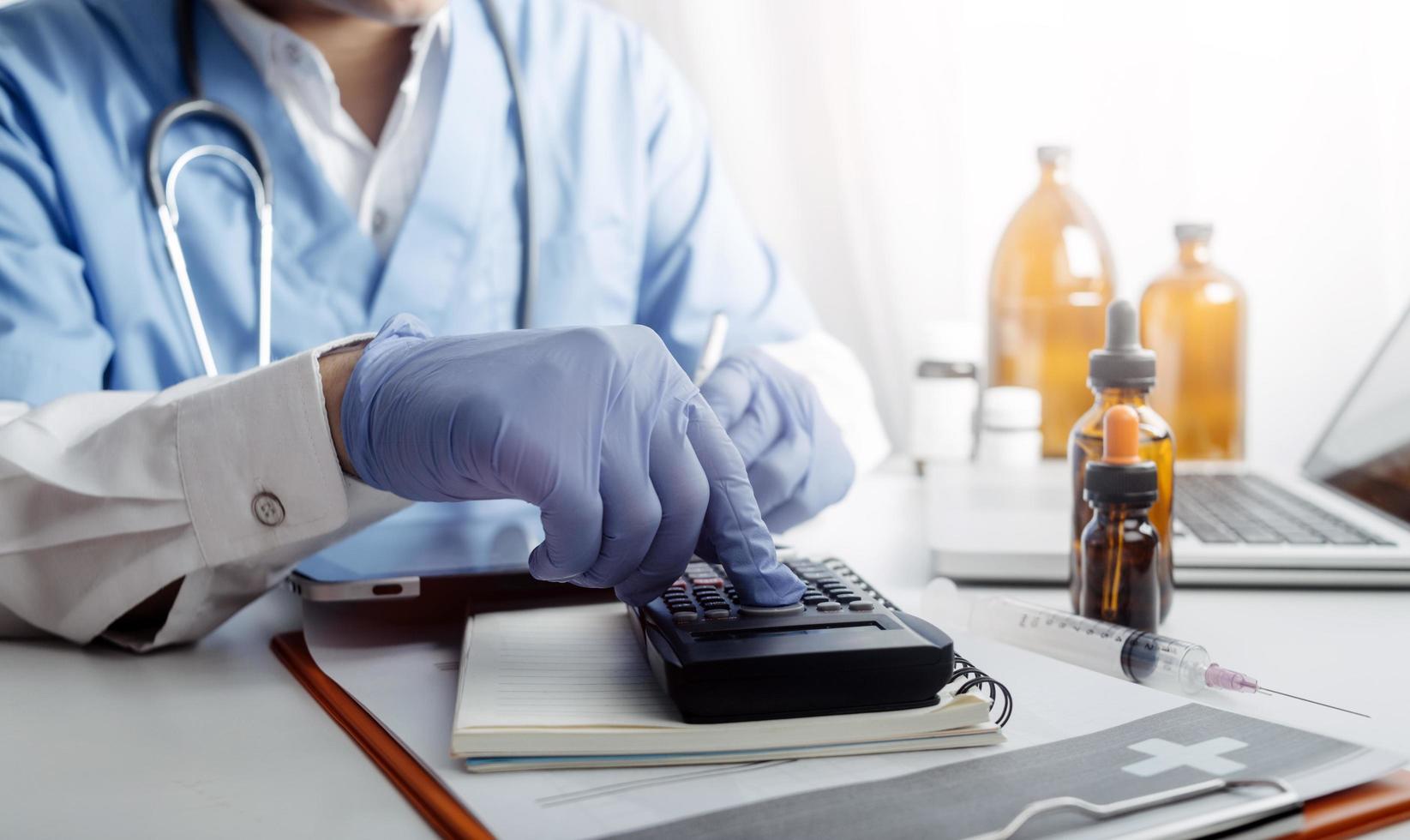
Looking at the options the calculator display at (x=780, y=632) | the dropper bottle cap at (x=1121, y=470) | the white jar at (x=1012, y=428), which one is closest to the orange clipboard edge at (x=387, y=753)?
the calculator display at (x=780, y=632)

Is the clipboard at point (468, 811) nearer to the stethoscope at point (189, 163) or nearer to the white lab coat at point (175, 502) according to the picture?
the white lab coat at point (175, 502)

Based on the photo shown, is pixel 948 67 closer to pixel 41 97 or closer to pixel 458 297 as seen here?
pixel 458 297

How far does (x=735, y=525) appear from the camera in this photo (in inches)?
19.5

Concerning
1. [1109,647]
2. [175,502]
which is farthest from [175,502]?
[1109,647]

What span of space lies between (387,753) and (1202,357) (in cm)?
86

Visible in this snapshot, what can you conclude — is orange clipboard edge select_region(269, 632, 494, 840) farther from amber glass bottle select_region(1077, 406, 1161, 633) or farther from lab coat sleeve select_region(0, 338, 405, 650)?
amber glass bottle select_region(1077, 406, 1161, 633)

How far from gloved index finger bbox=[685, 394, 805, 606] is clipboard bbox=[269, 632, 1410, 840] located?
5.9 inches

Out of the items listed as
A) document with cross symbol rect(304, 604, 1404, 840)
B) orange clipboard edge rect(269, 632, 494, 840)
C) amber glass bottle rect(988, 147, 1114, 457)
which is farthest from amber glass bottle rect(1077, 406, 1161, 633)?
amber glass bottle rect(988, 147, 1114, 457)

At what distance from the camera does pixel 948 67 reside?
1.30 m

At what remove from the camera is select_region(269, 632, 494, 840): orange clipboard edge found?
0.35 metres

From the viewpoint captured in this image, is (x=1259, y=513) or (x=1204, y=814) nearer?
(x=1204, y=814)

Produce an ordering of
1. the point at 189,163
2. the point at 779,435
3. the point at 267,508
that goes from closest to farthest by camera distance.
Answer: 1. the point at 267,508
2. the point at 779,435
3. the point at 189,163

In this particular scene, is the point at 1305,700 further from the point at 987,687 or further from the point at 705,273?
the point at 705,273

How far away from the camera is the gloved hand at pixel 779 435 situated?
2.37 feet
